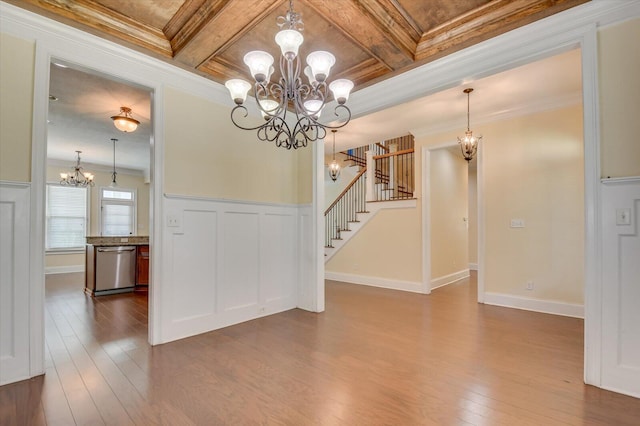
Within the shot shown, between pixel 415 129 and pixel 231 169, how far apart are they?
11.0 feet

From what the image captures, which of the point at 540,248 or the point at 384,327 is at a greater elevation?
the point at 540,248

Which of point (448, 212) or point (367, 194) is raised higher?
point (367, 194)

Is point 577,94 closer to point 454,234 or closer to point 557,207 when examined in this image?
point 557,207

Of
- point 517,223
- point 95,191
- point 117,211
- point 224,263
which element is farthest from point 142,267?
point 517,223

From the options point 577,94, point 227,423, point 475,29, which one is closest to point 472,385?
point 227,423

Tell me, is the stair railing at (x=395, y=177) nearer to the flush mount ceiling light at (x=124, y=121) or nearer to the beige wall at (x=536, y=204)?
the beige wall at (x=536, y=204)

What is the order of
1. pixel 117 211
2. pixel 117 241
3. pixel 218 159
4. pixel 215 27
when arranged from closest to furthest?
pixel 215 27 < pixel 218 159 < pixel 117 241 < pixel 117 211

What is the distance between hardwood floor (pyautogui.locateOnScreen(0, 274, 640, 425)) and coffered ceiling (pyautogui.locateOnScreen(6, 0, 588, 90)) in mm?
2659

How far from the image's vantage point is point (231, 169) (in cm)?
342

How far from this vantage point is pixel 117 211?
8.28 meters

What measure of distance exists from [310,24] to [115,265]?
4.89 m

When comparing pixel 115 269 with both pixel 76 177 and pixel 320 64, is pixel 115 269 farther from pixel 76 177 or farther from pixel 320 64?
pixel 320 64

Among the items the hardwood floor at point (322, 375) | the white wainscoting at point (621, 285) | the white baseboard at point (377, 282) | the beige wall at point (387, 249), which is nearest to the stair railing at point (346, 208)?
the beige wall at point (387, 249)

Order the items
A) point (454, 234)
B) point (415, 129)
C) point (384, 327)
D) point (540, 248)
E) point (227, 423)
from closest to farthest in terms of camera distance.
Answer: point (227, 423)
point (384, 327)
point (540, 248)
point (415, 129)
point (454, 234)
